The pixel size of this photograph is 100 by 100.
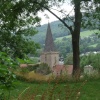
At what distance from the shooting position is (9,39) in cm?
2192

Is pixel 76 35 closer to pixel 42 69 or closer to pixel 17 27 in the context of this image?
pixel 17 27

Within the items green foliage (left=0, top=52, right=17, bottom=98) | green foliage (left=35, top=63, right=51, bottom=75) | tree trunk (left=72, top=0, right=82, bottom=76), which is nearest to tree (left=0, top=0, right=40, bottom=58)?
green foliage (left=35, top=63, right=51, bottom=75)

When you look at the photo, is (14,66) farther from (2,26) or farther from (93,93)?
(2,26)

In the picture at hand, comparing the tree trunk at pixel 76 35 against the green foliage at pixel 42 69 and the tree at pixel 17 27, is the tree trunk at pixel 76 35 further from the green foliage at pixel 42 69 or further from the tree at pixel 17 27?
the green foliage at pixel 42 69

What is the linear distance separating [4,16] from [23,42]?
348cm

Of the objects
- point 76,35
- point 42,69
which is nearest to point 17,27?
point 42,69

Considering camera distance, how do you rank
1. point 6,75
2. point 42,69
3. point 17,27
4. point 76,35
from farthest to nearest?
point 42,69
point 17,27
point 76,35
point 6,75

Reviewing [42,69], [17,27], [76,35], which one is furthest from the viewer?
[42,69]

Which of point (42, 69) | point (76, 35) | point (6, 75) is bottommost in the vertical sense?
A: point (42, 69)

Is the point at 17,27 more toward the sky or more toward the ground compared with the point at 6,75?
more toward the sky

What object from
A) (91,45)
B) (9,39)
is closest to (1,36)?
(9,39)

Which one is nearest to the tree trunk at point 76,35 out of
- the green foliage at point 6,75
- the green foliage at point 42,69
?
the green foliage at point 42,69

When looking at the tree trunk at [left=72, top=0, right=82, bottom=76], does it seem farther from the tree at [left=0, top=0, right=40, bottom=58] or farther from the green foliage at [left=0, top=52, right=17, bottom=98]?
the green foliage at [left=0, top=52, right=17, bottom=98]

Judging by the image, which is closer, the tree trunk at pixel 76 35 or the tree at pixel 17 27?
the tree trunk at pixel 76 35
